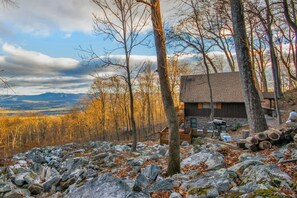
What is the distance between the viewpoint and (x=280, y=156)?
4.66 meters

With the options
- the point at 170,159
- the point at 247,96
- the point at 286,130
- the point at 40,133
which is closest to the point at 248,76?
the point at 247,96

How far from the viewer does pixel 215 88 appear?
23641mm

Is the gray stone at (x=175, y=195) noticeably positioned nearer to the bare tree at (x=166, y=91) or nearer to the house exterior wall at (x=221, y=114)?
the bare tree at (x=166, y=91)

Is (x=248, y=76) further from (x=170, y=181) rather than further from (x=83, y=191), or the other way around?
(x=83, y=191)

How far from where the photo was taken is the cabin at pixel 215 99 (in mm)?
21891

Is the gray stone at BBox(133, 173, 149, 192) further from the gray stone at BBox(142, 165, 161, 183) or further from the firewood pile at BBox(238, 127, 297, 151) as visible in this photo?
the firewood pile at BBox(238, 127, 297, 151)

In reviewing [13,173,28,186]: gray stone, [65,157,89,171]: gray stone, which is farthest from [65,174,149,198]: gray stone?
[65,157,89,171]: gray stone

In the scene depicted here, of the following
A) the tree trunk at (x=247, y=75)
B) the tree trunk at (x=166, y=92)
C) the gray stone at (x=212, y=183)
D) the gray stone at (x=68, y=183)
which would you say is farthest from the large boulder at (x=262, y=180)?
the gray stone at (x=68, y=183)

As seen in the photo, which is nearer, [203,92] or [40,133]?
[203,92]

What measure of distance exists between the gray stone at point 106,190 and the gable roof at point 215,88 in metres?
20.4

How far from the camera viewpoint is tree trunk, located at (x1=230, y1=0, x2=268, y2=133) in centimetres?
702

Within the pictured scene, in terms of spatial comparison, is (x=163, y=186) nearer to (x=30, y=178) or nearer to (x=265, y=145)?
(x=265, y=145)

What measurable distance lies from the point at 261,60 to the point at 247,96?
21460 mm

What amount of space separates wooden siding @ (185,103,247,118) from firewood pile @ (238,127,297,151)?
15931 millimetres
